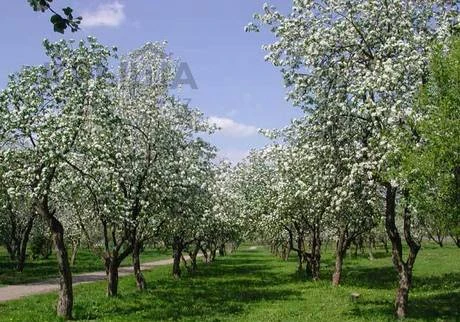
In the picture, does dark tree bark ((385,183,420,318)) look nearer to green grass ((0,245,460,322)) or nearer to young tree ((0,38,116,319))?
green grass ((0,245,460,322))

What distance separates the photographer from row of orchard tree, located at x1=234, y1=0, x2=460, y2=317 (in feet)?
57.7

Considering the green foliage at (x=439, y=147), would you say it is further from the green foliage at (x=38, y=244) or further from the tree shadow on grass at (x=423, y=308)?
the green foliage at (x=38, y=244)

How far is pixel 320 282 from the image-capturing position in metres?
40.2

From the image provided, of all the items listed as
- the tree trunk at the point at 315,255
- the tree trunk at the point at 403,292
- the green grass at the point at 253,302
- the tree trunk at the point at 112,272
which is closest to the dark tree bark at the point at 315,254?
the tree trunk at the point at 315,255

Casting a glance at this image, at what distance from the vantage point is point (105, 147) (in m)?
24.6

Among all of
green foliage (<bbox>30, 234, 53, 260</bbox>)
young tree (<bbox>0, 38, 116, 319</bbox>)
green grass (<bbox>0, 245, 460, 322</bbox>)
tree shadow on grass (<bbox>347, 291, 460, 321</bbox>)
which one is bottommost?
tree shadow on grass (<bbox>347, 291, 460, 321</bbox>)

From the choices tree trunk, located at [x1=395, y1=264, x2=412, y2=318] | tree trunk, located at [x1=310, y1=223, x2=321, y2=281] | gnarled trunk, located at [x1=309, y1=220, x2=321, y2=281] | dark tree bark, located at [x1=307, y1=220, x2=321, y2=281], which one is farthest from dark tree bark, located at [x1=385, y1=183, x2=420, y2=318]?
tree trunk, located at [x1=310, y1=223, x2=321, y2=281]

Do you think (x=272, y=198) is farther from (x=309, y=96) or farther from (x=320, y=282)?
(x=309, y=96)

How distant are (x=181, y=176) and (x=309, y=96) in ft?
26.2

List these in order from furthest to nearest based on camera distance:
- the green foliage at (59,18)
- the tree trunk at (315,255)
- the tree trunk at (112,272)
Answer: the tree trunk at (315,255)
the tree trunk at (112,272)
the green foliage at (59,18)

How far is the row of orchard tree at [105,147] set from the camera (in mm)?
22547

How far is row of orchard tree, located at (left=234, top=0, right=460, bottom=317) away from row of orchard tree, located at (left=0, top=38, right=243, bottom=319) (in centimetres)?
616

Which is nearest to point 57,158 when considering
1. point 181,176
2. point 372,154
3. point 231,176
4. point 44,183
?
point 44,183

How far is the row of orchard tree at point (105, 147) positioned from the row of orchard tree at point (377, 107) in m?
6.16
